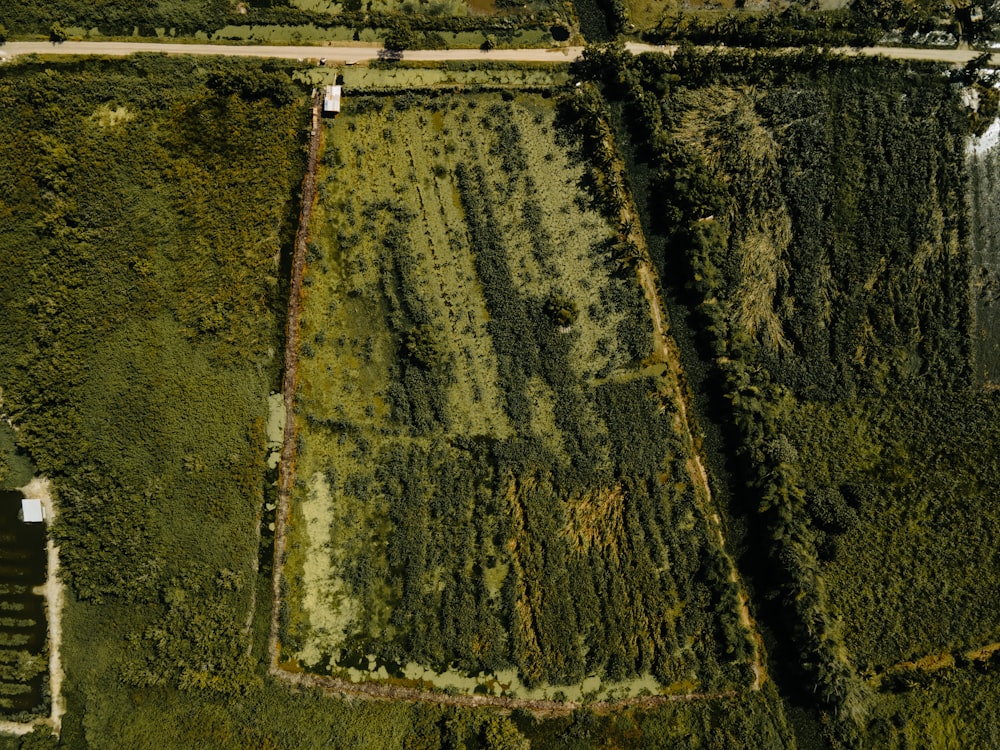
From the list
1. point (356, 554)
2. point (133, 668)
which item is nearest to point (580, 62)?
point (356, 554)

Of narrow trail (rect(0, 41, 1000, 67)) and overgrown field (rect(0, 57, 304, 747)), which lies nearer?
overgrown field (rect(0, 57, 304, 747))

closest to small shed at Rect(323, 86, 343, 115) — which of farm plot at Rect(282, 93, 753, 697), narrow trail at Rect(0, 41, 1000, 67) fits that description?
farm plot at Rect(282, 93, 753, 697)

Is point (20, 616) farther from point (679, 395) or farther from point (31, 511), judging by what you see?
point (679, 395)

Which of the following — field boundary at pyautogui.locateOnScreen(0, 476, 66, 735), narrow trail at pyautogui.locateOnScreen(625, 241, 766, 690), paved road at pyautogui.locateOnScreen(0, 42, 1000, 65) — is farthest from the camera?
paved road at pyautogui.locateOnScreen(0, 42, 1000, 65)

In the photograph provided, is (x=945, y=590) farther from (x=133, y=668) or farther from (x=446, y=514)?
(x=133, y=668)

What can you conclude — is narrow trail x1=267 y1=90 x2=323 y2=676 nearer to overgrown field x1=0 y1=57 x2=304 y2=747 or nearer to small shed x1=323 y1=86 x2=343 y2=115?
small shed x1=323 y1=86 x2=343 y2=115

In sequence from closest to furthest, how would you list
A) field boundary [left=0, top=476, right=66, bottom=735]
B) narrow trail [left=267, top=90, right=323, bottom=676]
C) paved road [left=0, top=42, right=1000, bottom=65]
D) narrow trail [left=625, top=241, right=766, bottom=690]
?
field boundary [left=0, top=476, right=66, bottom=735] < narrow trail [left=625, top=241, right=766, bottom=690] < narrow trail [left=267, top=90, right=323, bottom=676] < paved road [left=0, top=42, right=1000, bottom=65]
